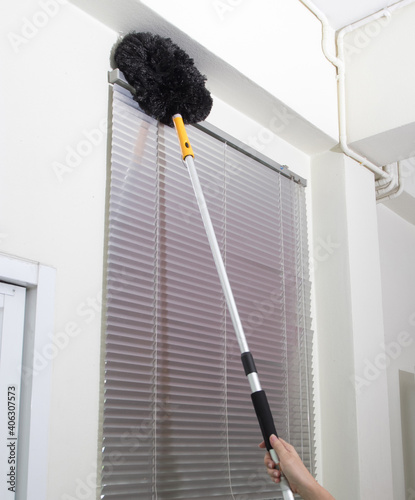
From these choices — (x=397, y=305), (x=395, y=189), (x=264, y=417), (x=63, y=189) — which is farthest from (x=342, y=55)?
→ (x=264, y=417)

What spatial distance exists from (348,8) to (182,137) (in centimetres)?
115

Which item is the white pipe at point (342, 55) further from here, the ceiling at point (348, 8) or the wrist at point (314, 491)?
the wrist at point (314, 491)

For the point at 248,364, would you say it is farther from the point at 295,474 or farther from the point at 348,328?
the point at 348,328

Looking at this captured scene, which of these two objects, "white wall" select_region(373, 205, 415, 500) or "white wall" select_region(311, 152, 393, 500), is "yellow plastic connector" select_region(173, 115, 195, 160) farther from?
"white wall" select_region(373, 205, 415, 500)

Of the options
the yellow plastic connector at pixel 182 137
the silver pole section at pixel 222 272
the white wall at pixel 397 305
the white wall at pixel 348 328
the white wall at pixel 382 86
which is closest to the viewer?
the silver pole section at pixel 222 272

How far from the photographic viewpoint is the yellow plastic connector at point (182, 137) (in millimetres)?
1835

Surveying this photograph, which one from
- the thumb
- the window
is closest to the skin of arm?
the thumb

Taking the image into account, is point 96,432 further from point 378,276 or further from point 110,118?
point 378,276

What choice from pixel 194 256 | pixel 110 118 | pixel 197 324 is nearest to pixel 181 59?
pixel 110 118

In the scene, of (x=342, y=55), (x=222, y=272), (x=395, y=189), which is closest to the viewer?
(x=222, y=272)

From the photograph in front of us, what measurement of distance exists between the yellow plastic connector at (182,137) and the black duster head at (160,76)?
0.17 ft

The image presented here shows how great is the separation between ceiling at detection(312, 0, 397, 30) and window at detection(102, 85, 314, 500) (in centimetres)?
70

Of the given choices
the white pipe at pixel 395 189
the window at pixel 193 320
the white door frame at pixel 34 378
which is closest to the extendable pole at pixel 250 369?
the window at pixel 193 320

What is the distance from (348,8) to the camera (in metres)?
2.57
